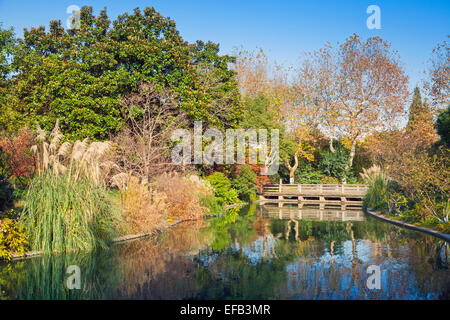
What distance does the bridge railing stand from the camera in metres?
30.1

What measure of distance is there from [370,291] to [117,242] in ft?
25.1

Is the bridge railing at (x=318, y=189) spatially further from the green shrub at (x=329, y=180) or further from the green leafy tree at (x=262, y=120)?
the green shrub at (x=329, y=180)

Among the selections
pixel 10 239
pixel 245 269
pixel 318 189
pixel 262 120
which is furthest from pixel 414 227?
pixel 262 120

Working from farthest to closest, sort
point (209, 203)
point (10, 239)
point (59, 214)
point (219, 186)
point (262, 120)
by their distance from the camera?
point (262, 120) → point (219, 186) → point (209, 203) → point (59, 214) → point (10, 239)

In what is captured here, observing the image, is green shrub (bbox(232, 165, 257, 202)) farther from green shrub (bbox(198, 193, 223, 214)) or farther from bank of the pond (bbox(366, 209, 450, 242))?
bank of the pond (bbox(366, 209, 450, 242))

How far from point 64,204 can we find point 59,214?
10.9 inches

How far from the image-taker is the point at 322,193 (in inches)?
1231

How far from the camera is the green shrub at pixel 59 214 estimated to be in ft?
31.8

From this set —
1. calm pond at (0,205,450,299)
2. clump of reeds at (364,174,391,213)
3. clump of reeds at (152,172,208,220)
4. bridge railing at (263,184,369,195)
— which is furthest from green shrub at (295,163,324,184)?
calm pond at (0,205,450,299)

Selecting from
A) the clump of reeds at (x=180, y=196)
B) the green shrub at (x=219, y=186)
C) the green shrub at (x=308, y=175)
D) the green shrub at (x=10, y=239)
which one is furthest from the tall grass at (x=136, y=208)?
the green shrub at (x=308, y=175)

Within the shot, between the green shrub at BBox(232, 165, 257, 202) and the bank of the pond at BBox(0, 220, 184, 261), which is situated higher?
the green shrub at BBox(232, 165, 257, 202)

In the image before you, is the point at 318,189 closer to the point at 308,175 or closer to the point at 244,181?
the point at 308,175

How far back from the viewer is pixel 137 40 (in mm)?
21250

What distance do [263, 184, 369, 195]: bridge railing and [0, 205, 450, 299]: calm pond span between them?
16829 mm
